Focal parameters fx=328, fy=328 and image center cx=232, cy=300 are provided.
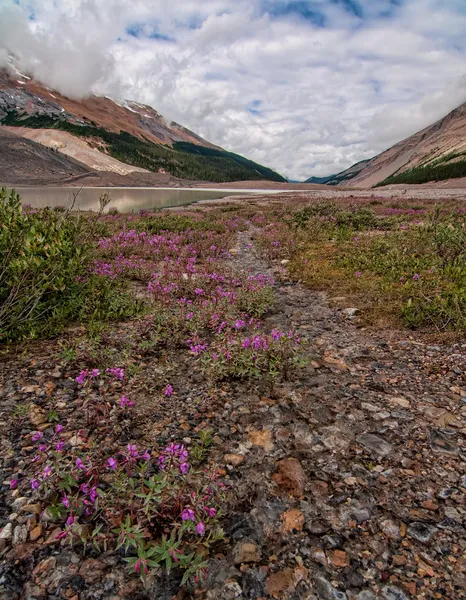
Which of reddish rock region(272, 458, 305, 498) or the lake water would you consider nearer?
reddish rock region(272, 458, 305, 498)

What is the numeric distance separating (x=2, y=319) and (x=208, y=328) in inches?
150

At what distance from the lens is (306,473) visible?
3426mm

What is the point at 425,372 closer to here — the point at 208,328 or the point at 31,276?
the point at 208,328

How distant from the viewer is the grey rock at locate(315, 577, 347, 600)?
2.32 metres

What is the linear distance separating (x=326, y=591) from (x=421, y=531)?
3.26 feet

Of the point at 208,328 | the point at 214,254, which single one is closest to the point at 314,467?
the point at 208,328

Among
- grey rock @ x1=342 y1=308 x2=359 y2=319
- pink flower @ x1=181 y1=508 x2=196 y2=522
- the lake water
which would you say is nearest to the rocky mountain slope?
the lake water

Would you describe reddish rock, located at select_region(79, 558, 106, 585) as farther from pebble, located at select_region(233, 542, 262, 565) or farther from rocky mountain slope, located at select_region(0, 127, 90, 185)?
rocky mountain slope, located at select_region(0, 127, 90, 185)

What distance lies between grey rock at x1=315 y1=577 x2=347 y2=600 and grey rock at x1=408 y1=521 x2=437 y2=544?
0.82 meters

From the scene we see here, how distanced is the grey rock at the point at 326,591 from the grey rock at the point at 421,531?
82 centimetres

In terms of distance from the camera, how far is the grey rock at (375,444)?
3656 mm

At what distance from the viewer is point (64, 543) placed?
264 centimetres

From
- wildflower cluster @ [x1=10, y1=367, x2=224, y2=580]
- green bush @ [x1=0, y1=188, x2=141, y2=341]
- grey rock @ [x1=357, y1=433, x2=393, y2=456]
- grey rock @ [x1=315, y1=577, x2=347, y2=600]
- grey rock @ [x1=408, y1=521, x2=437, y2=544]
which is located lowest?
grey rock @ [x1=315, y1=577, x2=347, y2=600]

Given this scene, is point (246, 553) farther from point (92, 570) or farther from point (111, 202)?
point (111, 202)
